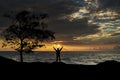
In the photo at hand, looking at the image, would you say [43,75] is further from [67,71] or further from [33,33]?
[33,33]

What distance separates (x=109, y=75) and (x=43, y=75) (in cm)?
792

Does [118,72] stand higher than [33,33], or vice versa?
[33,33]

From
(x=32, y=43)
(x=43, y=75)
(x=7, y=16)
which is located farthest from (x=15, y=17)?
(x=43, y=75)

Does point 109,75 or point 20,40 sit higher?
point 20,40

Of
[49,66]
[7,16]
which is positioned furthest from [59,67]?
[7,16]

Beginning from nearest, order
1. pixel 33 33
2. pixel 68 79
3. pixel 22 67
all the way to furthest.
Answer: pixel 68 79, pixel 22 67, pixel 33 33

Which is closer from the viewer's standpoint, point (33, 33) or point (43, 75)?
point (43, 75)

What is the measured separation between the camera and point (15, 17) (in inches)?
2329

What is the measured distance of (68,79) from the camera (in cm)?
3278

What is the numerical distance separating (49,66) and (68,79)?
5.50 m

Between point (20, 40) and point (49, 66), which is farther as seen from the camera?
point (20, 40)

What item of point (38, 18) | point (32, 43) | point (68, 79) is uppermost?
point (38, 18)

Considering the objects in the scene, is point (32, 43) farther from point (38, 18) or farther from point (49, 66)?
point (49, 66)

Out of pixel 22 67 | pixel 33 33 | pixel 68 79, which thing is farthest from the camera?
pixel 33 33
